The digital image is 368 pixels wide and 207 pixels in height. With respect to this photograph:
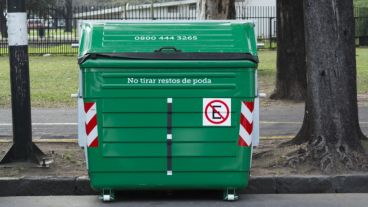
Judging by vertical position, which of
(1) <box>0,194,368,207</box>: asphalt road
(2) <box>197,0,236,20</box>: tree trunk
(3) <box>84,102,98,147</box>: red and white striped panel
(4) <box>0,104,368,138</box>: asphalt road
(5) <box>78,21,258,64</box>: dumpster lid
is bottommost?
(1) <box>0,194,368,207</box>: asphalt road

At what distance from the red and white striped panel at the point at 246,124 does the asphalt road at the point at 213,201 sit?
65 centimetres

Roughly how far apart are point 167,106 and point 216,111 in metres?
0.47

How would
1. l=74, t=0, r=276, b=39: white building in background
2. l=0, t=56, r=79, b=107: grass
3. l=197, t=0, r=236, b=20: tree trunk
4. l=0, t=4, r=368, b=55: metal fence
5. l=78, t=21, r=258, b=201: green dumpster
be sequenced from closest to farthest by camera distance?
l=78, t=21, r=258, b=201: green dumpster, l=0, t=56, r=79, b=107: grass, l=197, t=0, r=236, b=20: tree trunk, l=0, t=4, r=368, b=55: metal fence, l=74, t=0, r=276, b=39: white building in background

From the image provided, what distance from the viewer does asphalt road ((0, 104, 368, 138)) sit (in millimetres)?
10344

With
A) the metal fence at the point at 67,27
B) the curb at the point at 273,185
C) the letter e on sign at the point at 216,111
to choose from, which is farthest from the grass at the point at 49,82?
the letter e on sign at the point at 216,111

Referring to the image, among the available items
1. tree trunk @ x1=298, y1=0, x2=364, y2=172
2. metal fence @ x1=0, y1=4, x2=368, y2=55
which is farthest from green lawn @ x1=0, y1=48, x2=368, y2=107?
tree trunk @ x1=298, y1=0, x2=364, y2=172

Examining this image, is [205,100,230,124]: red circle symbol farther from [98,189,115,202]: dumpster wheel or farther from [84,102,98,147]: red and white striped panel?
[98,189,115,202]: dumpster wheel

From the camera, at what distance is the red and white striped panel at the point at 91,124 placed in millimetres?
6578

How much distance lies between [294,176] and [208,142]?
49.4 inches

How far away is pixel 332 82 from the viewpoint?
7.68m

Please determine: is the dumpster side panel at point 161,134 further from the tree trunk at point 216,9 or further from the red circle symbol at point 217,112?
the tree trunk at point 216,9

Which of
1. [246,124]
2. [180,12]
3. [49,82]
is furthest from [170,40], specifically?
[180,12]

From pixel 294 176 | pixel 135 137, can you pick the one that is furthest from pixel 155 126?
pixel 294 176

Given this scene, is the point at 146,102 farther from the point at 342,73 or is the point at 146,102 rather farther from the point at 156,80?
the point at 342,73
